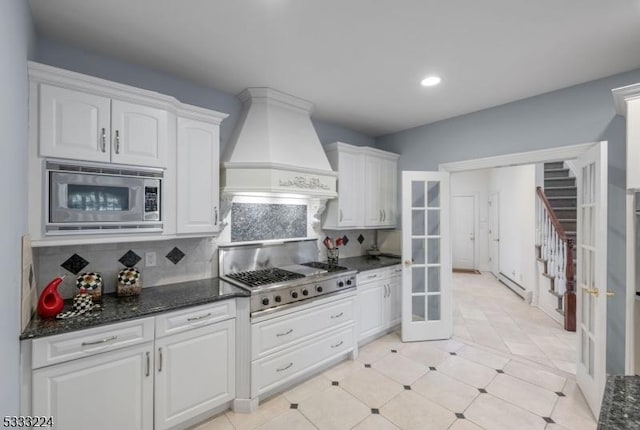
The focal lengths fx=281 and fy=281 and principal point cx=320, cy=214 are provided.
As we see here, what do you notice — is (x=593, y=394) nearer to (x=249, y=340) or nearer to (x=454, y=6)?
(x=249, y=340)

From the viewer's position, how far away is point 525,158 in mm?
2799

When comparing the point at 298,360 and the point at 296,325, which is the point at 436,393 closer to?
the point at 298,360

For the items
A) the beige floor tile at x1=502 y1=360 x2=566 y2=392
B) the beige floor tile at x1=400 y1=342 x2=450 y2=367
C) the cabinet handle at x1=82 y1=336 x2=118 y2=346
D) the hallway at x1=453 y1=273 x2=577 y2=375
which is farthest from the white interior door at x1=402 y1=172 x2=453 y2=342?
the cabinet handle at x1=82 y1=336 x2=118 y2=346

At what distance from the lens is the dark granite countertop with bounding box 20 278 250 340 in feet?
4.88

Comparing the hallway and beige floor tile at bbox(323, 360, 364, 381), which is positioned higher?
the hallway

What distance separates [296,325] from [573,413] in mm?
2201

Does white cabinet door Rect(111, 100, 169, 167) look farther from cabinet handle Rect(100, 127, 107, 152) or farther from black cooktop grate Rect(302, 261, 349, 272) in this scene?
black cooktop grate Rect(302, 261, 349, 272)

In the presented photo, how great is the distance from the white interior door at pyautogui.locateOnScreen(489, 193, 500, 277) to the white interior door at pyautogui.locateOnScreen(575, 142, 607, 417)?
432cm

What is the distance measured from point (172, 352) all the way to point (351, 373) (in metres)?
1.63

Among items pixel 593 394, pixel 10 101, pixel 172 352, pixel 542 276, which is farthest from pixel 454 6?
pixel 542 276

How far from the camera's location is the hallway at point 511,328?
3.01 m

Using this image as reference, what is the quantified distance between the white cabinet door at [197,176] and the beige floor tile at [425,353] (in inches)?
94.8

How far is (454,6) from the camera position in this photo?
5.21 feet

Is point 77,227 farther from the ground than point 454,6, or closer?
closer
